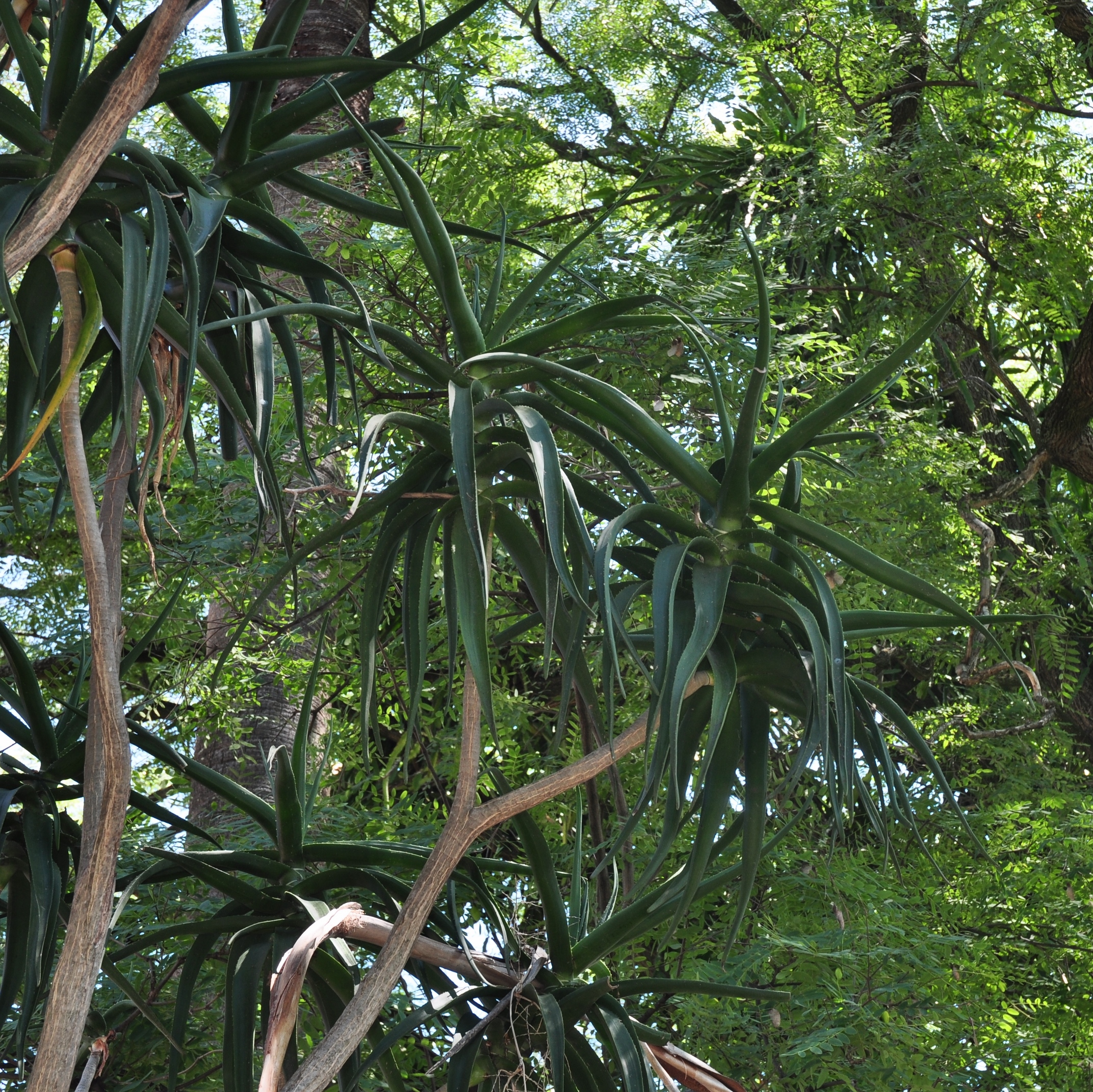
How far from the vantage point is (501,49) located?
4934 mm

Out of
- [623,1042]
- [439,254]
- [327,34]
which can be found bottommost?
[623,1042]

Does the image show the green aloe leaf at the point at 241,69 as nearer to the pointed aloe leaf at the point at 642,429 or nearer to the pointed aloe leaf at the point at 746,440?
the pointed aloe leaf at the point at 642,429

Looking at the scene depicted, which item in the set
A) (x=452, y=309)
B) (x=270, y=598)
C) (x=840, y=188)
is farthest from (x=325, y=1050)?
(x=840, y=188)

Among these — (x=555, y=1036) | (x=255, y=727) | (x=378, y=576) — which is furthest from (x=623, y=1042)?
(x=255, y=727)

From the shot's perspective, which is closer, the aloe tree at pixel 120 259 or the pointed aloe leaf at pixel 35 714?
the aloe tree at pixel 120 259

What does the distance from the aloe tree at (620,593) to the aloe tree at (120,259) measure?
0.38ft

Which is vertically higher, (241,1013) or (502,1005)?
(241,1013)

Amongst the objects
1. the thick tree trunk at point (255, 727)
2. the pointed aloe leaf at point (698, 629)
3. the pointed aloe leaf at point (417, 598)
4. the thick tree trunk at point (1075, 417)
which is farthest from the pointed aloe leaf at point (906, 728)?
the thick tree trunk at point (1075, 417)

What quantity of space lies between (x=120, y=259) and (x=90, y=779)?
0.65m

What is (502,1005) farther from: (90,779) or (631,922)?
(90,779)

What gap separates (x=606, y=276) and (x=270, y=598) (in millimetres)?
1298

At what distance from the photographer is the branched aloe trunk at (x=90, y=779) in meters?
1.37

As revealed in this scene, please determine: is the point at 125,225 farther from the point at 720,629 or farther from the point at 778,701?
the point at 778,701

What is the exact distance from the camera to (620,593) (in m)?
1.55
